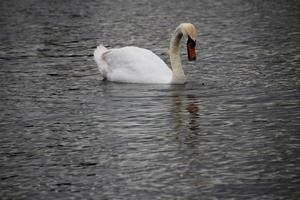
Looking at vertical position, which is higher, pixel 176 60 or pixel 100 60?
pixel 100 60

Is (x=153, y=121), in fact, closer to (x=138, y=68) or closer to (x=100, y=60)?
(x=138, y=68)

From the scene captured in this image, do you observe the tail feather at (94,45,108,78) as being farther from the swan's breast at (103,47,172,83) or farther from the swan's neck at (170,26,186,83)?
the swan's neck at (170,26,186,83)

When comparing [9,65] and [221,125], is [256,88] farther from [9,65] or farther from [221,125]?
[9,65]

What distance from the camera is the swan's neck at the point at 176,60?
18.2 meters

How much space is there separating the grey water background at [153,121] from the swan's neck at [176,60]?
0.76 feet

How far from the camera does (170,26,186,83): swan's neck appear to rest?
1816 centimetres

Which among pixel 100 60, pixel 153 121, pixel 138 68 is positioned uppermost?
pixel 100 60

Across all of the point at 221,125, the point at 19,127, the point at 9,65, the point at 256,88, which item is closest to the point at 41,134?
the point at 19,127

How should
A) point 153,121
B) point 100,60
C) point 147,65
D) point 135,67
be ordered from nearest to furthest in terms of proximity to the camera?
point 153,121 → point 147,65 → point 135,67 → point 100,60

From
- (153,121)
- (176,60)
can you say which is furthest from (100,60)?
(153,121)

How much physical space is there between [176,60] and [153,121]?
14.4 feet

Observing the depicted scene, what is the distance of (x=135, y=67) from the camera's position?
1853 cm

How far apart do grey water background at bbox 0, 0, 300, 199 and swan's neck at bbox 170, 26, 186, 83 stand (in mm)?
Answer: 231

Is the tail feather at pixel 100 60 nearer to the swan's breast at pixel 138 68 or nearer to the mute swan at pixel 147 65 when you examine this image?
the mute swan at pixel 147 65
